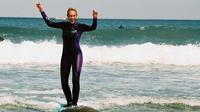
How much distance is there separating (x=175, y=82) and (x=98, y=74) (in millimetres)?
3218

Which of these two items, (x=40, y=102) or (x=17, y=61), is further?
(x=17, y=61)

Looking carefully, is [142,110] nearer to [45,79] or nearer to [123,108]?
[123,108]

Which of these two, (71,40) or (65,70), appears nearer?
(71,40)

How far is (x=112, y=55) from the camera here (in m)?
30.2

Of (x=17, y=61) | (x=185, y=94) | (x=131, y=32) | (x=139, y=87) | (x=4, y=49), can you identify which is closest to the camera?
(x=185, y=94)

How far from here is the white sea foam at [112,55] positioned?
88.7 feet

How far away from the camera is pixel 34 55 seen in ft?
94.9

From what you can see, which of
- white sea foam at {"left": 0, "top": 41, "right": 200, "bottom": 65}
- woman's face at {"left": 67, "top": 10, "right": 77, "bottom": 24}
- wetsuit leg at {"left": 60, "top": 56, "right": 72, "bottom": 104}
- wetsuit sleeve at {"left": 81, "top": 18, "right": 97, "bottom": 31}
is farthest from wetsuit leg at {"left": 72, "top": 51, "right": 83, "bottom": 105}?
white sea foam at {"left": 0, "top": 41, "right": 200, "bottom": 65}

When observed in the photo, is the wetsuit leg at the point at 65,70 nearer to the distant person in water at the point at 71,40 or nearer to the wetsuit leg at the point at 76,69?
the distant person in water at the point at 71,40

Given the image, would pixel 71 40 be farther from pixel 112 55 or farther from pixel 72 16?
pixel 112 55

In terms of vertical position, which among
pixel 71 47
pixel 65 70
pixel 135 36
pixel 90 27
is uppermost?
pixel 90 27

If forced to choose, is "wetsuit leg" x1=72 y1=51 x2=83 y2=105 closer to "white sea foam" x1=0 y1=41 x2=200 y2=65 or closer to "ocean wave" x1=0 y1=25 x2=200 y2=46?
"white sea foam" x1=0 y1=41 x2=200 y2=65

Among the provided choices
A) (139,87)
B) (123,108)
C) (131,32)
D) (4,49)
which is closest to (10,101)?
(123,108)

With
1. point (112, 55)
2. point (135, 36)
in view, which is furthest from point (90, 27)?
point (135, 36)
